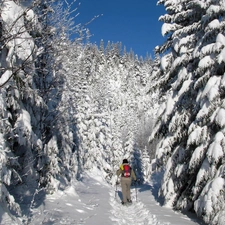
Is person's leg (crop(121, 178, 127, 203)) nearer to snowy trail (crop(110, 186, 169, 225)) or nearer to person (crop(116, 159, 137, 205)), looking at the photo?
person (crop(116, 159, 137, 205))

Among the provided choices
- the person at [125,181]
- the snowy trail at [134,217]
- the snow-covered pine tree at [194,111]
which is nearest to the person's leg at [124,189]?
the person at [125,181]

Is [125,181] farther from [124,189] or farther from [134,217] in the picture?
[134,217]

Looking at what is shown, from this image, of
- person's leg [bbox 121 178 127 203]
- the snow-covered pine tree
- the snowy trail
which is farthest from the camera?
person's leg [bbox 121 178 127 203]

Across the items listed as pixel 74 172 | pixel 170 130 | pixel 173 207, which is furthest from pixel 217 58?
pixel 74 172

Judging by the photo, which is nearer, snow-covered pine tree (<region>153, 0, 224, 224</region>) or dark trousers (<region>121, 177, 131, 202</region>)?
snow-covered pine tree (<region>153, 0, 224, 224</region>)

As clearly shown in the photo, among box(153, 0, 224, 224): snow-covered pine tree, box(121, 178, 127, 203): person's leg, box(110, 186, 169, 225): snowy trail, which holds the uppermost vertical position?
box(153, 0, 224, 224): snow-covered pine tree

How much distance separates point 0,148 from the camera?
18.8 feet

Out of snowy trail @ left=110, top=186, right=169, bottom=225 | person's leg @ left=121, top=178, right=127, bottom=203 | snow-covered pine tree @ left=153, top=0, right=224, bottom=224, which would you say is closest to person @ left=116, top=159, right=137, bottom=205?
person's leg @ left=121, top=178, right=127, bottom=203

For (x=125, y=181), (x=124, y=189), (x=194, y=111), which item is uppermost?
(x=194, y=111)

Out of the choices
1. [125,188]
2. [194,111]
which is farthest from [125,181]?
[194,111]

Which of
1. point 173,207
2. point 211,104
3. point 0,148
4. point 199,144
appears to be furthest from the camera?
point 173,207

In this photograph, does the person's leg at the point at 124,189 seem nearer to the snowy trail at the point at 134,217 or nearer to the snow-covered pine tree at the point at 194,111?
the snowy trail at the point at 134,217

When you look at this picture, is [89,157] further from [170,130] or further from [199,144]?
[199,144]

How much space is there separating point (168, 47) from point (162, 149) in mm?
5220
